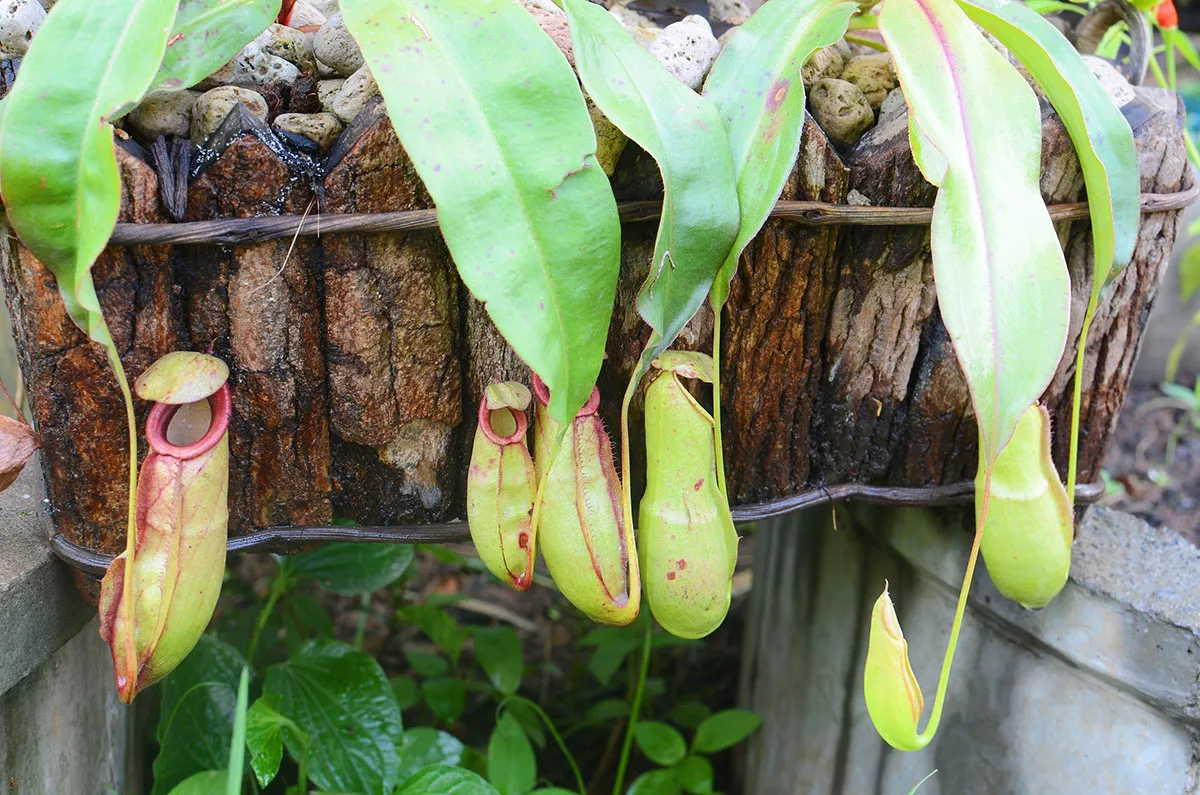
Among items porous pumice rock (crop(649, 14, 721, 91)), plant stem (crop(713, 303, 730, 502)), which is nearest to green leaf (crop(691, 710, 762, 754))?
plant stem (crop(713, 303, 730, 502))

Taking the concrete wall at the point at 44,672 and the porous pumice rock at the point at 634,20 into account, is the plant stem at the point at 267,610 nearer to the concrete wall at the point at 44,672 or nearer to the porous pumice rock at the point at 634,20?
the concrete wall at the point at 44,672

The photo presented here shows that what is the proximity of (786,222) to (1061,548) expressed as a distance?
32 cm

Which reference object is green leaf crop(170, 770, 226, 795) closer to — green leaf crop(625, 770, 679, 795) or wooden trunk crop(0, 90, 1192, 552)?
wooden trunk crop(0, 90, 1192, 552)

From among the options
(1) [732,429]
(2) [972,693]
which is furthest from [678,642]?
(1) [732,429]

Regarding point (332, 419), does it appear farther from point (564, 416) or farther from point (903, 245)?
point (903, 245)

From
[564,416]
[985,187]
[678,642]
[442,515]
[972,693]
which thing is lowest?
[678,642]

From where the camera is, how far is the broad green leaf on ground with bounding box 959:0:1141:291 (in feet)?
2.13

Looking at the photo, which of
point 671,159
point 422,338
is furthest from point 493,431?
point 671,159

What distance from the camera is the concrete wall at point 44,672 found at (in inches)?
27.6

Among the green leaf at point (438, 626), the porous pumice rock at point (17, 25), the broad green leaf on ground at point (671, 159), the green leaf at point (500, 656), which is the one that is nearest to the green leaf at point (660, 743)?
the green leaf at point (500, 656)

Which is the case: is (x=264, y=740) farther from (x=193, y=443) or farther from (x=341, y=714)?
(x=193, y=443)

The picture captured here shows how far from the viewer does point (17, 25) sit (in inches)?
24.3

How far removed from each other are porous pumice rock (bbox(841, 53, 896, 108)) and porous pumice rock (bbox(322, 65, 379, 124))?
0.37m

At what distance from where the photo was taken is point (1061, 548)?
2.31 ft
